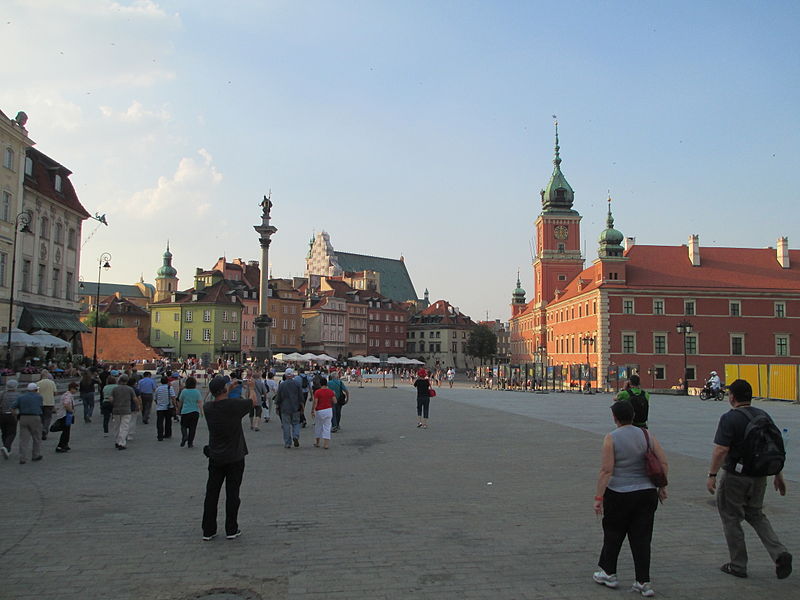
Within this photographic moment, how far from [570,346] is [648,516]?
75.0 meters

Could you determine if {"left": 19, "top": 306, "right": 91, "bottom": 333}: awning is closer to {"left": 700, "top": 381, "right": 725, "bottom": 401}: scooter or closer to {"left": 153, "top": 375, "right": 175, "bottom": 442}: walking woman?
{"left": 153, "top": 375, "right": 175, "bottom": 442}: walking woman

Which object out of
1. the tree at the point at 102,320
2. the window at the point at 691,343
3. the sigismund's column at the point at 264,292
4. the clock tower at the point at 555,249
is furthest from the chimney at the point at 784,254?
the tree at the point at 102,320

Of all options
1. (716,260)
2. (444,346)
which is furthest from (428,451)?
(444,346)

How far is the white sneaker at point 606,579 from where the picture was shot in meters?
5.82

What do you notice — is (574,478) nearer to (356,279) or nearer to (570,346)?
(570,346)

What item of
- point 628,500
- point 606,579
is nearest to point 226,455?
point 606,579

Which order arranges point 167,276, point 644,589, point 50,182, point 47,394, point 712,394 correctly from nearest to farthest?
point 644,589
point 47,394
point 712,394
point 50,182
point 167,276

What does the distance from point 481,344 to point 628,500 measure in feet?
381

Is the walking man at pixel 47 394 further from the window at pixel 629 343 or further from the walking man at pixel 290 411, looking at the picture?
the window at pixel 629 343

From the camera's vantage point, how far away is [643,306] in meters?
65.9

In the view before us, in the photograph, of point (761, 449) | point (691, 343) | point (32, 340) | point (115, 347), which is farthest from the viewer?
point (691, 343)

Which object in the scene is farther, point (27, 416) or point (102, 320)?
point (102, 320)

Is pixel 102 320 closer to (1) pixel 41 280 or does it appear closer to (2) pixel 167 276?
(2) pixel 167 276

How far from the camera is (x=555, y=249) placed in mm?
96750
